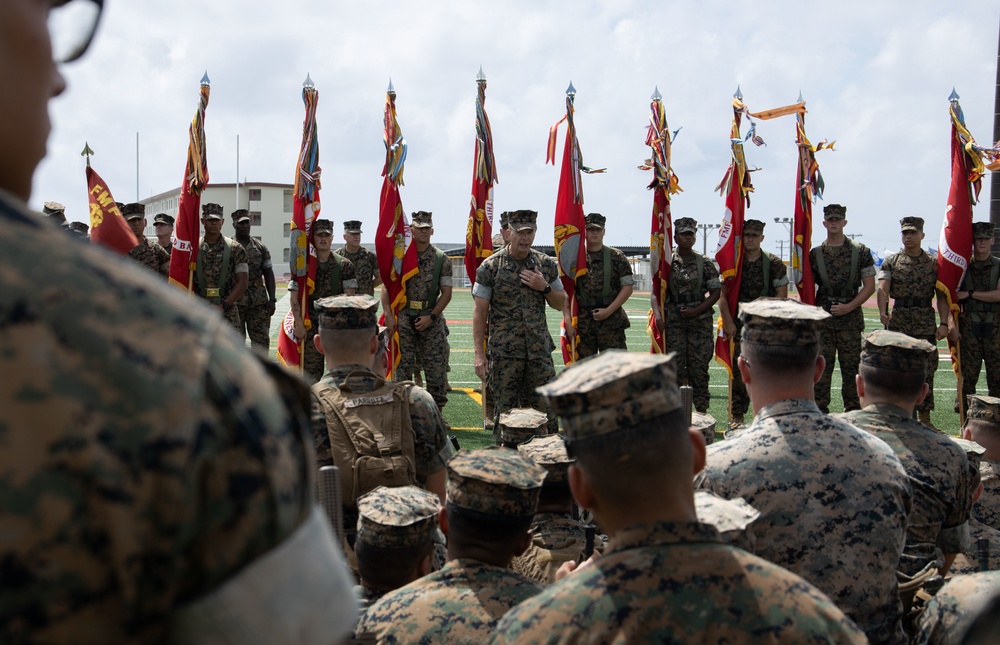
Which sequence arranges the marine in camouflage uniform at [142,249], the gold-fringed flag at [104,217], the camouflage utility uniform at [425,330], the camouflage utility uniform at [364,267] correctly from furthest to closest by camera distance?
the camouflage utility uniform at [364,267], the marine in camouflage uniform at [142,249], the camouflage utility uniform at [425,330], the gold-fringed flag at [104,217]

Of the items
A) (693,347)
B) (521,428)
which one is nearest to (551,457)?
(521,428)

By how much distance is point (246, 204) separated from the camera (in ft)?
238

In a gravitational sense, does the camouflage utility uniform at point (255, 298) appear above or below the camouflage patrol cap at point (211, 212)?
below

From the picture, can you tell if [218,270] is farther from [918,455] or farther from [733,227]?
[918,455]

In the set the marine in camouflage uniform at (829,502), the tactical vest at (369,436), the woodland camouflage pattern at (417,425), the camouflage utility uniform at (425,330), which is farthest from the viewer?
the camouflage utility uniform at (425,330)


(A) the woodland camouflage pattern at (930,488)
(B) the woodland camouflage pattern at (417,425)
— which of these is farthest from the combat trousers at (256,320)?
(A) the woodland camouflage pattern at (930,488)

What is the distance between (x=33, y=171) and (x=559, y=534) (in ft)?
10.2

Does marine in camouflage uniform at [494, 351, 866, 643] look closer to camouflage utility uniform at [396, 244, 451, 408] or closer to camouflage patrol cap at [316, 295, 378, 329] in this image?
camouflage patrol cap at [316, 295, 378, 329]

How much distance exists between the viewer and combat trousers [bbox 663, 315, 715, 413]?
10.1m

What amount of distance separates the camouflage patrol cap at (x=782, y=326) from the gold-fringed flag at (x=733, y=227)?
263 inches

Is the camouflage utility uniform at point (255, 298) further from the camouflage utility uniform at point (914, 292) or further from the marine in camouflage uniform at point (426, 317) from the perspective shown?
the camouflage utility uniform at point (914, 292)

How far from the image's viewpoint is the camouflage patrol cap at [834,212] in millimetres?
10348

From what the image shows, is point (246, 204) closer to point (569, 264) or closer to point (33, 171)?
point (569, 264)

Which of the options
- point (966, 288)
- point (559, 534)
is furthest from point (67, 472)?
point (966, 288)
